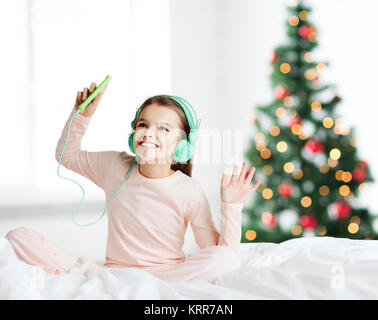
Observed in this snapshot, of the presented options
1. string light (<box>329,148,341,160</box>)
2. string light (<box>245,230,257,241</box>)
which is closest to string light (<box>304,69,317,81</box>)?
string light (<box>329,148,341,160</box>)

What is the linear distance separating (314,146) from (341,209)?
0.40 meters

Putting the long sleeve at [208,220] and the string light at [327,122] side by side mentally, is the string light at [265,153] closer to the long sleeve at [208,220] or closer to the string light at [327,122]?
Answer: the string light at [327,122]

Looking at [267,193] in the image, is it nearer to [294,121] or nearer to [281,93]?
[294,121]

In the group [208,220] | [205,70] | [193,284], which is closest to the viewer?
[193,284]

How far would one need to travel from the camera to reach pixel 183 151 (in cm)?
139

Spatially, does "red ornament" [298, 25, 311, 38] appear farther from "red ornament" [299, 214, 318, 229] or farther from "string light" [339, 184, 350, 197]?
"red ornament" [299, 214, 318, 229]

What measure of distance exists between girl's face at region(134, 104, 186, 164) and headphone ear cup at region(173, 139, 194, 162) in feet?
0.04

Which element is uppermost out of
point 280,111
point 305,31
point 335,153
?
point 305,31

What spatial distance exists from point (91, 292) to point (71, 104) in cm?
212

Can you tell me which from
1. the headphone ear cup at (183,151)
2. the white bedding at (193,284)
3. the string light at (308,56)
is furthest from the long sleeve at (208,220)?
the string light at (308,56)

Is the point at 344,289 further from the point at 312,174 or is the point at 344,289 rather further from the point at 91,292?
the point at 312,174

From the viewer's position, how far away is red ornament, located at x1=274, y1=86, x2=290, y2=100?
274cm

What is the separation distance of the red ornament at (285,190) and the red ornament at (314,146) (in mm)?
250

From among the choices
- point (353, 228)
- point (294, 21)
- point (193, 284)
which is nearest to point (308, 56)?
point (294, 21)
